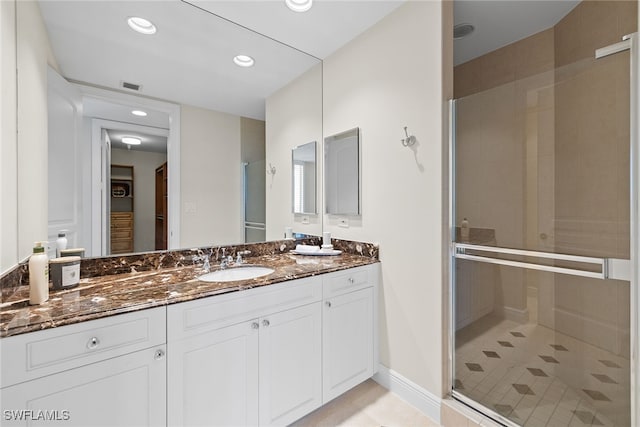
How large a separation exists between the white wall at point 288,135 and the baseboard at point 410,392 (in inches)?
44.5

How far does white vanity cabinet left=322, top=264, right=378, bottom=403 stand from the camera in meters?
1.59

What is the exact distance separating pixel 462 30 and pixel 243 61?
5.39ft

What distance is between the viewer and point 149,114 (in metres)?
1.58

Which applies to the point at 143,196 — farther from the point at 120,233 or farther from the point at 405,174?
the point at 405,174

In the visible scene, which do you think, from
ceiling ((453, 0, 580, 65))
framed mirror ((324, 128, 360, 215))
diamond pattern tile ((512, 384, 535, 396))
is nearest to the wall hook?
framed mirror ((324, 128, 360, 215))

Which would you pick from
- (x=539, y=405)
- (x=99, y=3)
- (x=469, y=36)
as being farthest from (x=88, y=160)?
(x=469, y=36)

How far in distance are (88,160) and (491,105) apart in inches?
83.3

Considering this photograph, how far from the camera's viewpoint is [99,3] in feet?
4.72

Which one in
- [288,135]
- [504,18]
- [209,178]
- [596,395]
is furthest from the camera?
[288,135]

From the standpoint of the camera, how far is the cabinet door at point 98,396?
2.72 feet

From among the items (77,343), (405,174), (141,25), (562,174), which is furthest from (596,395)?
(141,25)

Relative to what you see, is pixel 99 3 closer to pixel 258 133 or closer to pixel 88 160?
pixel 88 160

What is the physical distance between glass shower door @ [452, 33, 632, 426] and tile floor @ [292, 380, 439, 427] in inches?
13.0

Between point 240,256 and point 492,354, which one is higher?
point 240,256
